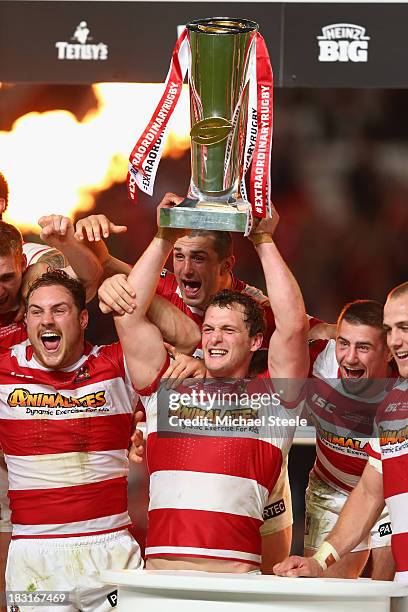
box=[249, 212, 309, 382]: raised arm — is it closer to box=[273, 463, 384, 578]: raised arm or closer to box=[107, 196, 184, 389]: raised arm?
box=[107, 196, 184, 389]: raised arm

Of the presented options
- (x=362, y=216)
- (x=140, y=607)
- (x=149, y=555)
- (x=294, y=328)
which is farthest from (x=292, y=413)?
(x=362, y=216)

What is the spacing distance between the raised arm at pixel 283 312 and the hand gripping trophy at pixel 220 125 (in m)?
0.14

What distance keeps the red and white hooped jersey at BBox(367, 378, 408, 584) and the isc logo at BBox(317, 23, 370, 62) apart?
1352 millimetres

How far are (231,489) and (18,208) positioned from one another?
6.40 ft

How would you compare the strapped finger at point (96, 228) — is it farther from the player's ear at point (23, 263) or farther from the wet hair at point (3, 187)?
the wet hair at point (3, 187)

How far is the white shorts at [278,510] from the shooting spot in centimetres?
360

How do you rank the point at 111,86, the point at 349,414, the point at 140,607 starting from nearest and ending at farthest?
1. the point at 140,607
2. the point at 349,414
3. the point at 111,86

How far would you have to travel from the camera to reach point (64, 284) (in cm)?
346

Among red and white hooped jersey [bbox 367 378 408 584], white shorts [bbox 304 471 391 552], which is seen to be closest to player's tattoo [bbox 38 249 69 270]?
white shorts [bbox 304 471 391 552]

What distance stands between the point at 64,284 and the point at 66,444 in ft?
1.50

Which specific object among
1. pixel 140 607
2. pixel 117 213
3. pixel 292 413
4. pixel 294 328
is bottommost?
pixel 140 607

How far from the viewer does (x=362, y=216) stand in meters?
4.83

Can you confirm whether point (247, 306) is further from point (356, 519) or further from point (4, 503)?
point (4, 503)

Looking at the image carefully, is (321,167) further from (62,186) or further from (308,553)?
(308,553)
